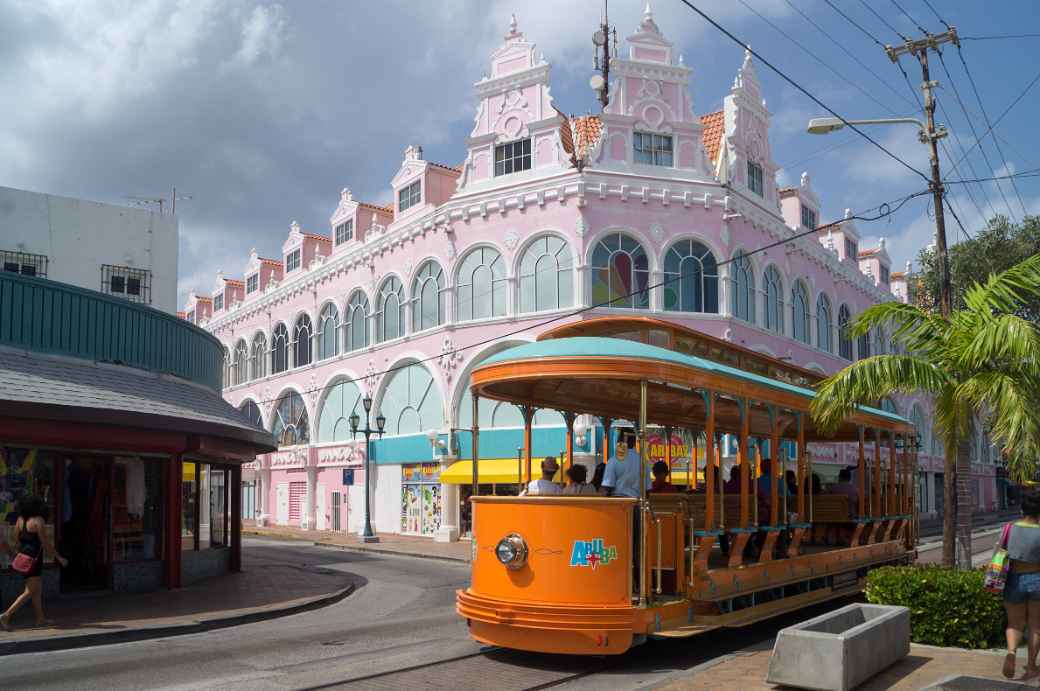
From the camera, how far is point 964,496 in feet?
42.4

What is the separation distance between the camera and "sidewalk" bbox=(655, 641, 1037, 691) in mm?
8106

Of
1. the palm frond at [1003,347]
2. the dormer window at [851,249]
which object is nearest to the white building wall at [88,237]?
the palm frond at [1003,347]

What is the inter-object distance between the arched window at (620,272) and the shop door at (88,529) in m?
17.9

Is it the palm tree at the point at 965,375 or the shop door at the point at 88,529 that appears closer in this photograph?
the palm tree at the point at 965,375

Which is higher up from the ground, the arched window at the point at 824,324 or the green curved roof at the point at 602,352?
the arched window at the point at 824,324

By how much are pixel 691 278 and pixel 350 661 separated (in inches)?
906

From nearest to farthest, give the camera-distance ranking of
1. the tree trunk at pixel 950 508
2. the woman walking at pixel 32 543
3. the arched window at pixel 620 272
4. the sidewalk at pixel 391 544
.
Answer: the woman walking at pixel 32 543, the tree trunk at pixel 950 508, the sidewalk at pixel 391 544, the arched window at pixel 620 272

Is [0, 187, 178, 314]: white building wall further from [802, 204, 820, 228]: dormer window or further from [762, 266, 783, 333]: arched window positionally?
[802, 204, 820, 228]: dormer window

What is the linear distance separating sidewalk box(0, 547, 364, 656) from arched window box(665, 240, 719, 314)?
609 inches

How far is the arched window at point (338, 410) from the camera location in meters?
38.9

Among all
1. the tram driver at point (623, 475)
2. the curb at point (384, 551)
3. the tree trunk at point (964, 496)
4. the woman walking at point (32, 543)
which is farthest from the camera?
the curb at point (384, 551)

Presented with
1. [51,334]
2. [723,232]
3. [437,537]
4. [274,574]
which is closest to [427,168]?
[723,232]

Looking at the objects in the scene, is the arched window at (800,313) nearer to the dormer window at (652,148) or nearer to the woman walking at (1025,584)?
the dormer window at (652,148)

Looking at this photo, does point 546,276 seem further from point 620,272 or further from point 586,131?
point 586,131
